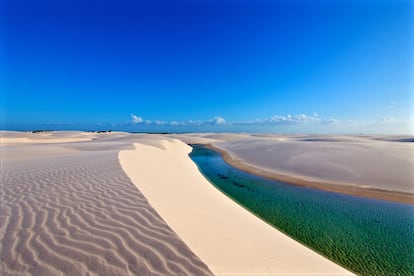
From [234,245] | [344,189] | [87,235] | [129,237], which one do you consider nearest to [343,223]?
[344,189]

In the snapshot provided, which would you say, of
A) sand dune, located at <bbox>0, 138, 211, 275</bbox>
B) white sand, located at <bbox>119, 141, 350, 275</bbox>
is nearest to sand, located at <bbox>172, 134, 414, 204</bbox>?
white sand, located at <bbox>119, 141, 350, 275</bbox>

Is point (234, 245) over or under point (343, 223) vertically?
over

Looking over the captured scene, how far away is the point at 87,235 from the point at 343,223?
816cm

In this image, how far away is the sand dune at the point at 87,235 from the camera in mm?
3102

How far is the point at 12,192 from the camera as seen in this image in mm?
6578

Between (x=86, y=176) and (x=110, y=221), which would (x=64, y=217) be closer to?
(x=110, y=221)

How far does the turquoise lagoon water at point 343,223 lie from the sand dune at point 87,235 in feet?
15.9

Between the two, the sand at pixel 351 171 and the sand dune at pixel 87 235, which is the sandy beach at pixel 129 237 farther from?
the sand at pixel 351 171

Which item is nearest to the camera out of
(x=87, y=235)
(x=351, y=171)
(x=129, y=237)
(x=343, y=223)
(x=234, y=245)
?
(x=129, y=237)

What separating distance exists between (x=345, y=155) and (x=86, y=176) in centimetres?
1945

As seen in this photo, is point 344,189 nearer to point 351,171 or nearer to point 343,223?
point 351,171

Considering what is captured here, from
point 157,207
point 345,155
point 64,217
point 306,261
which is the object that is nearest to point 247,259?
point 306,261

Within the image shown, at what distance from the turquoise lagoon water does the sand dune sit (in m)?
4.85

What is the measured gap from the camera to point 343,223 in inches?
301
